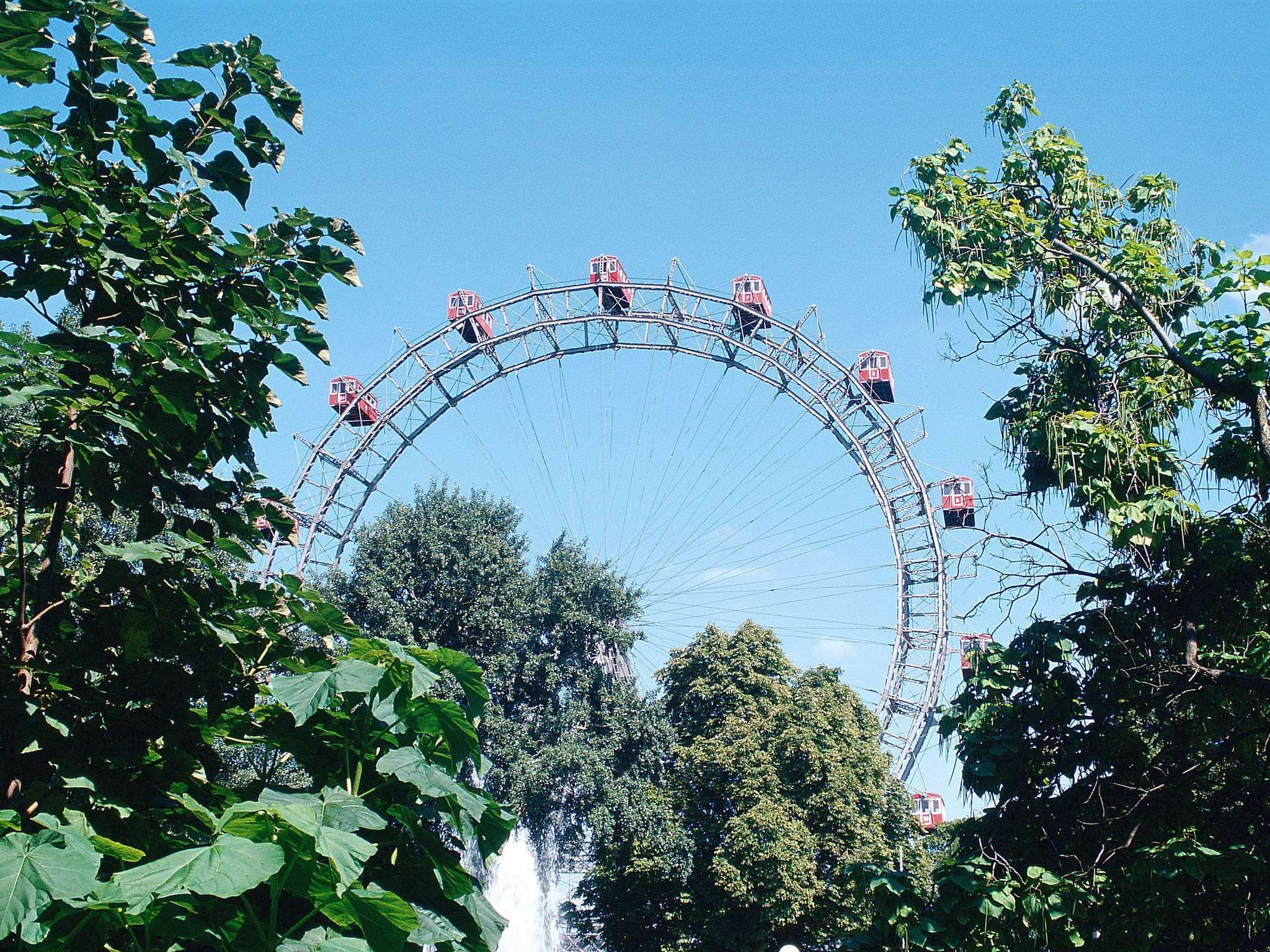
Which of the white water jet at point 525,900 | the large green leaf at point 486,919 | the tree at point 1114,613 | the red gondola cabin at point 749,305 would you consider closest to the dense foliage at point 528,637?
the white water jet at point 525,900

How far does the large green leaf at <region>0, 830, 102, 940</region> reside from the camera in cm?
235

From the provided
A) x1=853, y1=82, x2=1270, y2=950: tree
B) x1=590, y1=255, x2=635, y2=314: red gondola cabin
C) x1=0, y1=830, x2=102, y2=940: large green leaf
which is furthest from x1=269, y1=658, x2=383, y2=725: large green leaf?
x1=590, y1=255, x2=635, y2=314: red gondola cabin

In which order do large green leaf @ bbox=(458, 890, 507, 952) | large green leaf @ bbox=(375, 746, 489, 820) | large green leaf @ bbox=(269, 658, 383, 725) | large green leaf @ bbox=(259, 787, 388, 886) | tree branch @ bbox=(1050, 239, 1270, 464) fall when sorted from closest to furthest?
large green leaf @ bbox=(259, 787, 388, 886)
large green leaf @ bbox=(375, 746, 489, 820)
large green leaf @ bbox=(269, 658, 383, 725)
large green leaf @ bbox=(458, 890, 507, 952)
tree branch @ bbox=(1050, 239, 1270, 464)

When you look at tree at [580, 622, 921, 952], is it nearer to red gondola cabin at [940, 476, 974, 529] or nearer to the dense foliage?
the dense foliage

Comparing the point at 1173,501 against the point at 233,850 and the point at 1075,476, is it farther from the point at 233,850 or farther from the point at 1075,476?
the point at 233,850

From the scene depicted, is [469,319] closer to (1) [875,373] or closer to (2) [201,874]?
(1) [875,373]

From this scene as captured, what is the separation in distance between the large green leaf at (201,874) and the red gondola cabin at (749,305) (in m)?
26.2

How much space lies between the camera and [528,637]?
84.2 ft

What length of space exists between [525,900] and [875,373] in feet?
A: 53.1

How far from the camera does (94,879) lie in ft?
8.23

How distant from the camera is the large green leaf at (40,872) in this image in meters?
2.35

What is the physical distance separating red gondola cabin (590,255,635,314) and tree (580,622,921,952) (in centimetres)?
920

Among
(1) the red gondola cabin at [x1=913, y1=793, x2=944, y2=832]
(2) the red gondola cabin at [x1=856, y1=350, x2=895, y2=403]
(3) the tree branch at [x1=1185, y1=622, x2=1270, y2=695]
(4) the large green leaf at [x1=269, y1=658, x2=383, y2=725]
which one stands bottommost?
(4) the large green leaf at [x1=269, y1=658, x2=383, y2=725]

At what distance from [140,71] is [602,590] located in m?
23.4
